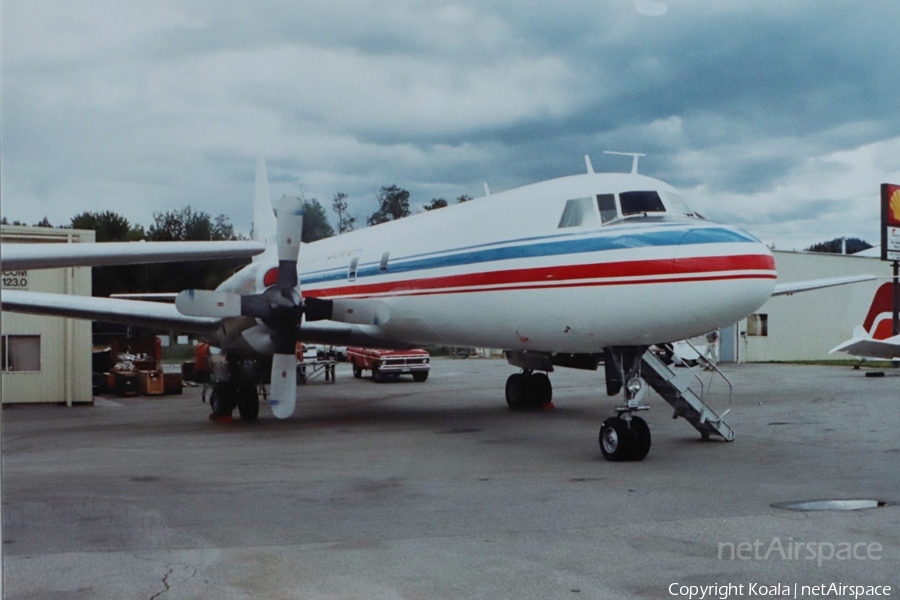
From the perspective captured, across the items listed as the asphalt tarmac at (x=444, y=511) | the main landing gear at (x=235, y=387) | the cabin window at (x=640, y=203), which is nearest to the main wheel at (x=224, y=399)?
the main landing gear at (x=235, y=387)

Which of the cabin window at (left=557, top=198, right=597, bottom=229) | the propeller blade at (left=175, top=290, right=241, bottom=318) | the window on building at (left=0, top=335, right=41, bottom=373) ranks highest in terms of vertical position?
the cabin window at (left=557, top=198, right=597, bottom=229)

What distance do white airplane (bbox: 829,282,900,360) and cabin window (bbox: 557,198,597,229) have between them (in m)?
17.0

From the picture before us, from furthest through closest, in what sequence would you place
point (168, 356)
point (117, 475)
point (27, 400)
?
point (168, 356), point (27, 400), point (117, 475)

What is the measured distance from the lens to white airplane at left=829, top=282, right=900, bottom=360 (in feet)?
83.0

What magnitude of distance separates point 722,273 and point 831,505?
2955mm

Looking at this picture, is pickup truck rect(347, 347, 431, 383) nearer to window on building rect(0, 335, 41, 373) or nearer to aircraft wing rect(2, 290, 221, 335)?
window on building rect(0, 335, 41, 373)

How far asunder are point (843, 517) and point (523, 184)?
788cm

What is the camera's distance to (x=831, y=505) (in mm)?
7754

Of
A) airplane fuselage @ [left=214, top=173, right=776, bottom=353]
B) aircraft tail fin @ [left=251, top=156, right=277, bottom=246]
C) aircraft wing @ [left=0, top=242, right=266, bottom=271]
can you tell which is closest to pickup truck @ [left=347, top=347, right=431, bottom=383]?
aircraft tail fin @ [left=251, top=156, right=277, bottom=246]

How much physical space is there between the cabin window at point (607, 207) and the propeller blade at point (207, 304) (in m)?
5.59

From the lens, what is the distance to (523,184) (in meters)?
13.9

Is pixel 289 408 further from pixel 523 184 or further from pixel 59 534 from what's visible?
pixel 59 534

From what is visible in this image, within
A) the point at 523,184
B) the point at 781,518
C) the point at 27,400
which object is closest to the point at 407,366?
the point at 27,400

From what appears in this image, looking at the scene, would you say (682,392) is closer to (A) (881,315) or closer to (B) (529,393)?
(B) (529,393)
